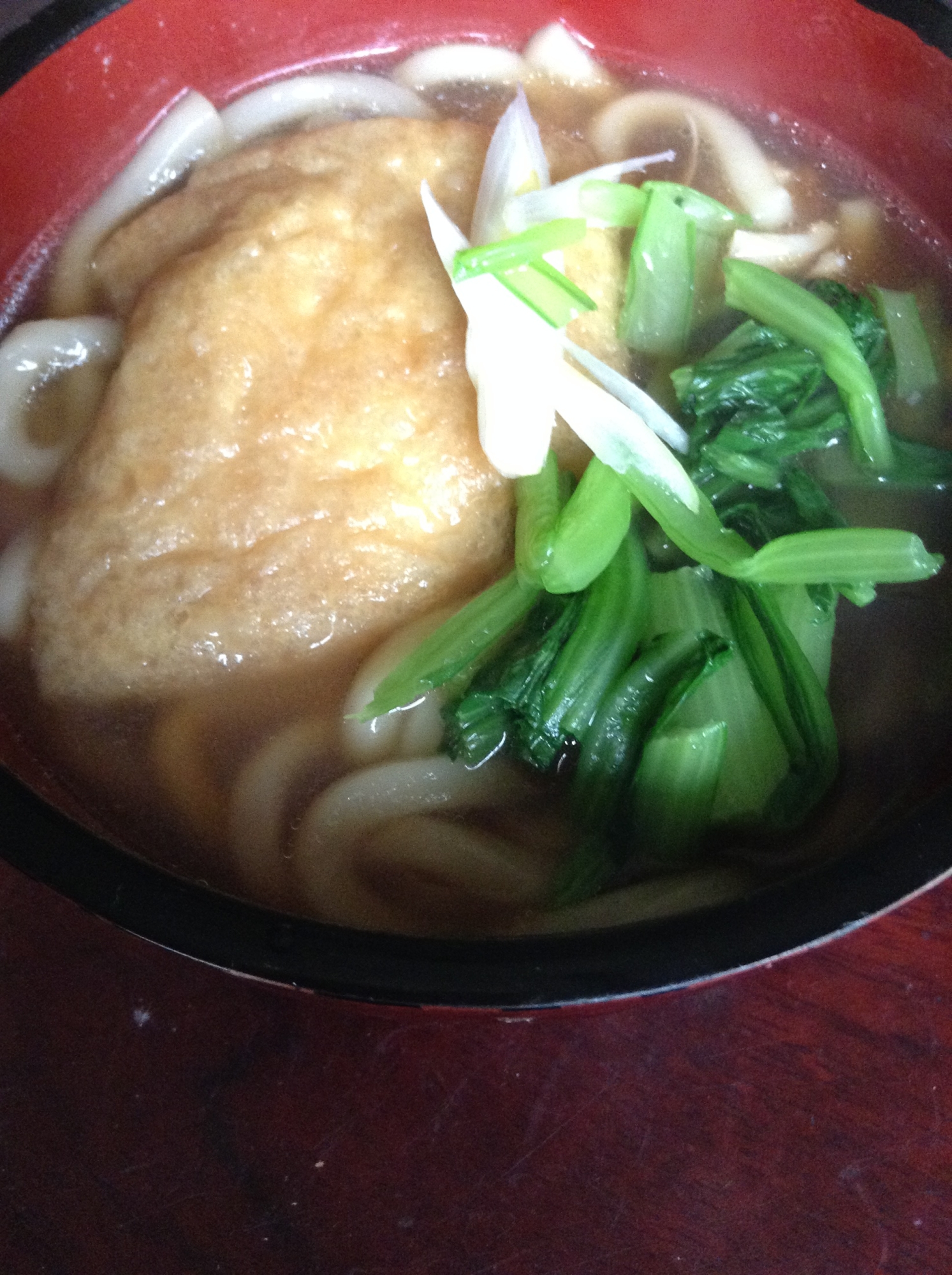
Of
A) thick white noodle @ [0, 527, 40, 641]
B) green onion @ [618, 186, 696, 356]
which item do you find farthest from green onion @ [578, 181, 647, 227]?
thick white noodle @ [0, 527, 40, 641]

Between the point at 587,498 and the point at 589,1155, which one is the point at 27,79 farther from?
the point at 589,1155

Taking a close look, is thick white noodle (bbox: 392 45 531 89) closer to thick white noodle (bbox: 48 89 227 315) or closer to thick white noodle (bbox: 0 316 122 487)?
thick white noodle (bbox: 48 89 227 315)

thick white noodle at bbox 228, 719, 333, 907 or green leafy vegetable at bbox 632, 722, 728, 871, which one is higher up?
thick white noodle at bbox 228, 719, 333, 907

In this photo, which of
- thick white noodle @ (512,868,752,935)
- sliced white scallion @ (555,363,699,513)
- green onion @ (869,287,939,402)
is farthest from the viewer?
green onion @ (869,287,939,402)

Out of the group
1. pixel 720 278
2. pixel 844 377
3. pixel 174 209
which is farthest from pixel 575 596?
pixel 174 209

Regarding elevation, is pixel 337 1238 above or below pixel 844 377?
below

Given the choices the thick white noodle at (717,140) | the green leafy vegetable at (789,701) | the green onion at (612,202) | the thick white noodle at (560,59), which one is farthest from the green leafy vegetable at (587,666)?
the thick white noodle at (560,59)
